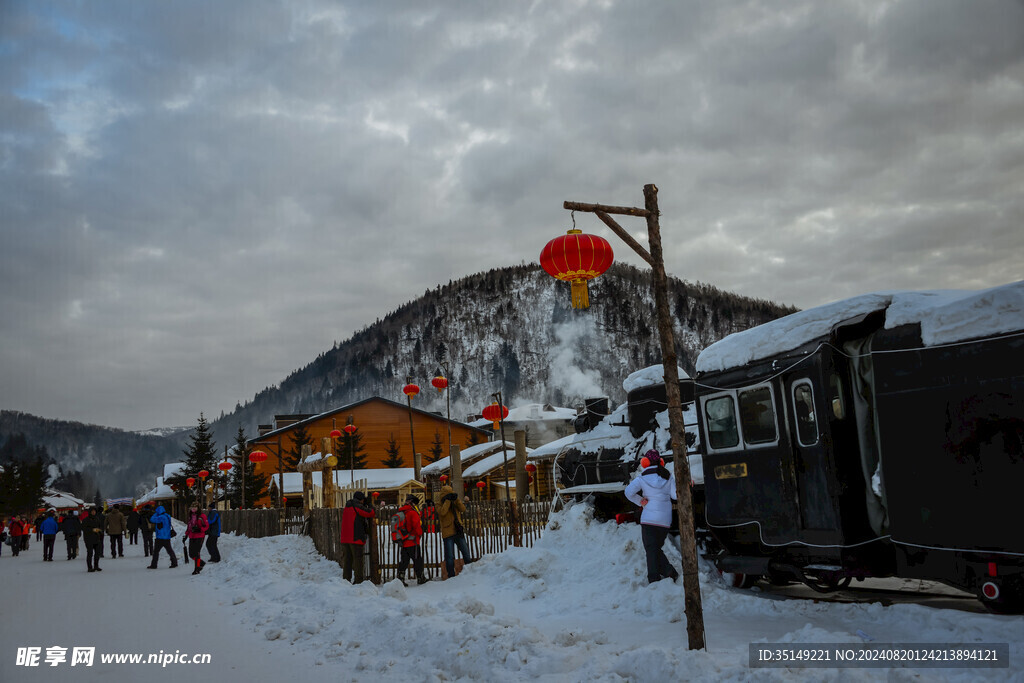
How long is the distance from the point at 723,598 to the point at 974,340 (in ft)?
13.7

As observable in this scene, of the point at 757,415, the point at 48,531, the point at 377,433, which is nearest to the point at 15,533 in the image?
the point at 48,531

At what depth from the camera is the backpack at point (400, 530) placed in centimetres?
1342

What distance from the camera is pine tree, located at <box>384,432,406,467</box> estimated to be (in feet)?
204

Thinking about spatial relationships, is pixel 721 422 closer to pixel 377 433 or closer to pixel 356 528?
pixel 356 528

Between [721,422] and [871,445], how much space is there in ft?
6.49

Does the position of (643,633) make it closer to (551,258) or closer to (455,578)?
(551,258)

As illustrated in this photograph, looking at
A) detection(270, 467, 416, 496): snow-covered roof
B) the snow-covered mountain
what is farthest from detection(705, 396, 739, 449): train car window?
the snow-covered mountain

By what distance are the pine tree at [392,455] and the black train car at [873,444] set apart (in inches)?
2144

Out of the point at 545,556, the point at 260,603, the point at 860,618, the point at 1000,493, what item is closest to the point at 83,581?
the point at 260,603

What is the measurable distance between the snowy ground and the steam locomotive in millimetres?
546

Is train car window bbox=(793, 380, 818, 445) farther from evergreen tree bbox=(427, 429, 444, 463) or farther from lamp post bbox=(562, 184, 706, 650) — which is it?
evergreen tree bbox=(427, 429, 444, 463)

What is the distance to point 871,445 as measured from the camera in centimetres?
810

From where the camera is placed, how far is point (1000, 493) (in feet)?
21.3

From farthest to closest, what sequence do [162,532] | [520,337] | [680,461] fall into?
1. [520,337]
2. [162,532]
3. [680,461]
